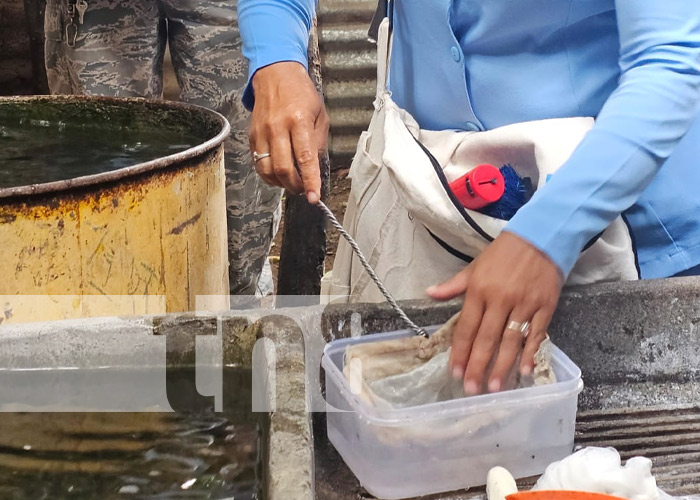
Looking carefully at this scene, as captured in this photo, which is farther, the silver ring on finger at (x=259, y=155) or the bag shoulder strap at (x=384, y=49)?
the bag shoulder strap at (x=384, y=49)

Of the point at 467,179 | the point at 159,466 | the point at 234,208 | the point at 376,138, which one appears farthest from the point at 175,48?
the point at 159,466

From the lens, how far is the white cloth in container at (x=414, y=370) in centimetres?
134

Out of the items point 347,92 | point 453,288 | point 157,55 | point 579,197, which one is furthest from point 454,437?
point 347,92

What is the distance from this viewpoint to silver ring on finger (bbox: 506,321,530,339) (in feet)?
4.22

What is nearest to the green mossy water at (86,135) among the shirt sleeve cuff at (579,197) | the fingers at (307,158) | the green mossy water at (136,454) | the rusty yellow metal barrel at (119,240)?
the rusty yellow metal barrel at (119,240)

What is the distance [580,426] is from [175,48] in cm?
223

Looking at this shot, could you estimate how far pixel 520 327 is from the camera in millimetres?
1290

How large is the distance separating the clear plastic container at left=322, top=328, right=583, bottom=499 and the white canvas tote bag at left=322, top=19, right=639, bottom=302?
33 cm

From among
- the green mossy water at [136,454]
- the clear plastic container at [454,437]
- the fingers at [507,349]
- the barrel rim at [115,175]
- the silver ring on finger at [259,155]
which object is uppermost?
the silver ring on finger at [259,155]

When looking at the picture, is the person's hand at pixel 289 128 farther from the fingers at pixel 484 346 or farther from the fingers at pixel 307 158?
the fingers at pixel 484 346

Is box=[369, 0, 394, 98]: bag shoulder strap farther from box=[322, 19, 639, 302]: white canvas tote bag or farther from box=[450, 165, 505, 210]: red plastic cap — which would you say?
box=[450, 165, 505, 210]: red plastic cap

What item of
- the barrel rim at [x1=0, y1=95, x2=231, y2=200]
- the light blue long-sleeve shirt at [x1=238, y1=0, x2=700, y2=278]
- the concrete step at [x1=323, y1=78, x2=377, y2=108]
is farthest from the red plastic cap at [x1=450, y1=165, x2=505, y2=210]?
the concrete step at [x1=323, y1=78, x2=377, y2=108]

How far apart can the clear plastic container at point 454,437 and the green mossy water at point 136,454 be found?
0.55ft

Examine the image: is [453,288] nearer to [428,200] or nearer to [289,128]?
[428,200]
